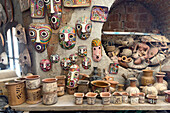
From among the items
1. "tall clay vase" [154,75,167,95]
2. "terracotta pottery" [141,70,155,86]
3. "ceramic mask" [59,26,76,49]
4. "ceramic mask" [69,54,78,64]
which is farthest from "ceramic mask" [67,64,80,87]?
"tall clay vase" [154,75,167,95]

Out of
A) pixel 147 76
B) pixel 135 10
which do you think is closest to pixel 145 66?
pixel 147 76

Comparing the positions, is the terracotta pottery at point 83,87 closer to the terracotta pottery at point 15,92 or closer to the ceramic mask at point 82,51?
the ceramic mask at point 82,51

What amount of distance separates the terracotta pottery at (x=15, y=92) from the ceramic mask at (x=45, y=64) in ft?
1.90

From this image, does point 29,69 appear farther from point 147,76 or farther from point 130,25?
point 130,25

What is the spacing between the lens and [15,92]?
1931 mm

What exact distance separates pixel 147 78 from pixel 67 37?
188 centimetres

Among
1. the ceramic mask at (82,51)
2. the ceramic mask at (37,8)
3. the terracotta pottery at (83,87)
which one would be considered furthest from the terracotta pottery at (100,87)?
the ceramic mask at (37,8)

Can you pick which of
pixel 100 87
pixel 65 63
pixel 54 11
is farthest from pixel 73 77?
pixel 54 11

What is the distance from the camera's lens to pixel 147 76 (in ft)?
8.21

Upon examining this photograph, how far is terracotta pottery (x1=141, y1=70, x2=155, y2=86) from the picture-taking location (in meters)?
2.46

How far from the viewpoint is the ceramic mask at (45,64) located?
2512 mm

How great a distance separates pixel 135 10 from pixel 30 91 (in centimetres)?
371

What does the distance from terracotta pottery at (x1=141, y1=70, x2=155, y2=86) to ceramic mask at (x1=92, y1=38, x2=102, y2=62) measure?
39.9 inches

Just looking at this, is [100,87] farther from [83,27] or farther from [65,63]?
[83,27]
